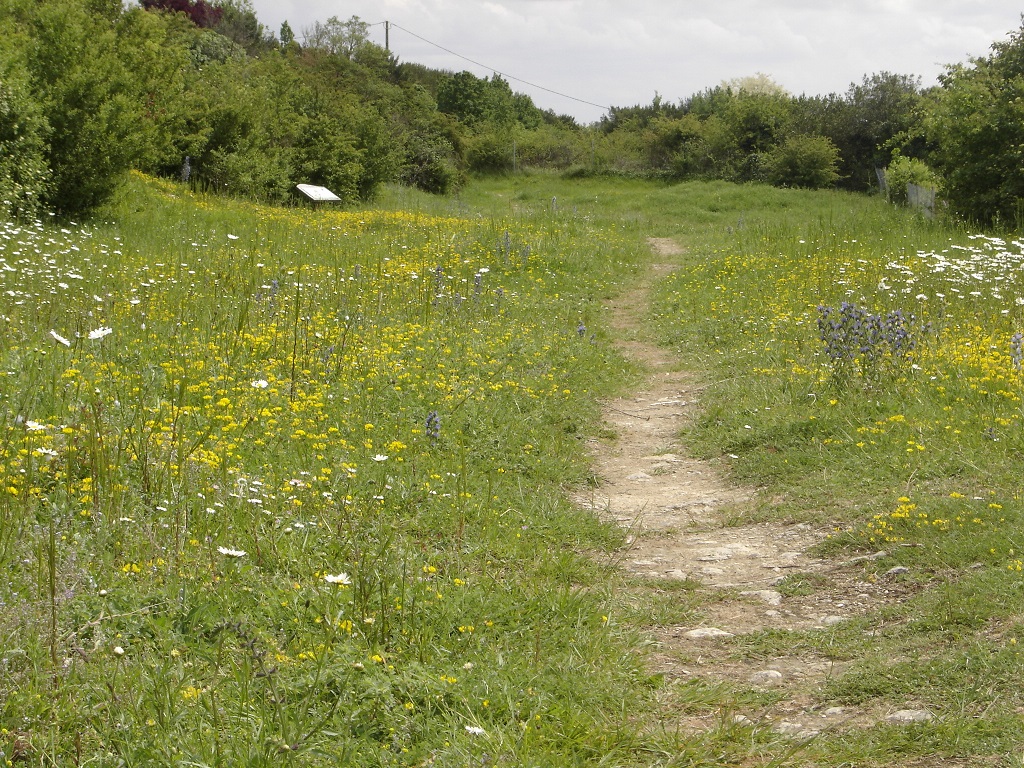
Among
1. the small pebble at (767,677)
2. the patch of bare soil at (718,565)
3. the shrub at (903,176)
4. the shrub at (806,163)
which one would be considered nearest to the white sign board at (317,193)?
the shrub at (903,176)

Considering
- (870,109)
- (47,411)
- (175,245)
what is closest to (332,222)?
(175,245)

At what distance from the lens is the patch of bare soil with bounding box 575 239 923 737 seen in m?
3.49

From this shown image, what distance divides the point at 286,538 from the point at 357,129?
2538 cm

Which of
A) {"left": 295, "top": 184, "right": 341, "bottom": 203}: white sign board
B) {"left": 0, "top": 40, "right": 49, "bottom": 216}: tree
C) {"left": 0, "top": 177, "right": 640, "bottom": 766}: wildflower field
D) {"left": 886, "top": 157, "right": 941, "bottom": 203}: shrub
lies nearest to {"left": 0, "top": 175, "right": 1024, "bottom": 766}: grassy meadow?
{"left": 0, "top": 177, "right": 640, "bottom": 766}: wildflower field

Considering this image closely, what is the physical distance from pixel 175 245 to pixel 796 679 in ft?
31.6

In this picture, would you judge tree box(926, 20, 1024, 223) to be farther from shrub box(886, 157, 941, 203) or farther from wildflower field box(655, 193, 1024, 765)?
shrub box(886, 157, 941, 203)

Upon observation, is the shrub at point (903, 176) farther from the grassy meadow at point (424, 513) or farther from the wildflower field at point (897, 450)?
the grassy meadow at point (424, 513)

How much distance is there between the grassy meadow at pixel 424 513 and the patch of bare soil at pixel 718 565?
0.40ft

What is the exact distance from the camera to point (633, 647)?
3.67m

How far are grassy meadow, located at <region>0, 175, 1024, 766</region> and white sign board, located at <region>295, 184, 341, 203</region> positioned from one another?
13141 mm

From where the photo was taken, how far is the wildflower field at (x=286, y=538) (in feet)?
8.93

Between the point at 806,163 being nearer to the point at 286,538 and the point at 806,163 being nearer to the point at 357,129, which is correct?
the point at 357,129

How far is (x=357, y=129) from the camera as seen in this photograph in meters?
27.5

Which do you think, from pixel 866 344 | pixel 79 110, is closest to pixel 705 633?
pixel 866 344
